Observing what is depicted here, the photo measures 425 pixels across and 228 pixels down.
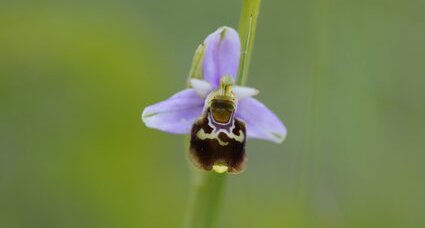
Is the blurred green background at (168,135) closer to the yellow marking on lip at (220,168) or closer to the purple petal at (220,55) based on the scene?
the purple petal at (220,55)

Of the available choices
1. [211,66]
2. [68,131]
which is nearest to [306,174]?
[211,66]

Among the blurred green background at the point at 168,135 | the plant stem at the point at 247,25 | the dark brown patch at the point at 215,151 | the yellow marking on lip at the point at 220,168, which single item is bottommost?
the yellow marking on lip at the point at 220,168

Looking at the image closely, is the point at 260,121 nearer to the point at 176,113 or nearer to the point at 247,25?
the point at 176,113

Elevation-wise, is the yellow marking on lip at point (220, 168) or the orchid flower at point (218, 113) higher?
the orchid flower at point (218, 113)

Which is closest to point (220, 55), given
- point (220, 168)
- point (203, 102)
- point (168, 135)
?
point (203, 102)

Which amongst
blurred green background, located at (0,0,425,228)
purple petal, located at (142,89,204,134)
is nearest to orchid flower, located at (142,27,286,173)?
purple petal, located at (142,89,204,134)

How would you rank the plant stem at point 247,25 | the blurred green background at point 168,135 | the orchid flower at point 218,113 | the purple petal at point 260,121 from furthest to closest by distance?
1. the blurred green background at point 168,135
2. the purple petal at point 260,121
3. the orchid flower at point 218,113
4. the plant stem at point 247,25

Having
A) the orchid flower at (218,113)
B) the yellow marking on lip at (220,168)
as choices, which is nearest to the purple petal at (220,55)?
the orchid flower at (218,113)

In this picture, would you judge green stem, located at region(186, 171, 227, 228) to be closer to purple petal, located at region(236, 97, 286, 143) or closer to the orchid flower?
the orchid flower
